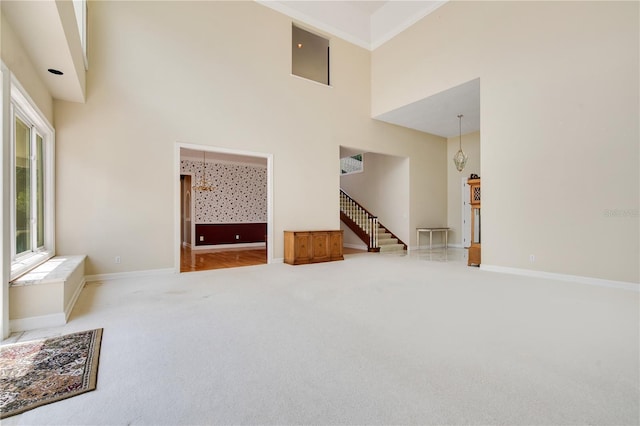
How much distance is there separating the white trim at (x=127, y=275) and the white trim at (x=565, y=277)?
587cm

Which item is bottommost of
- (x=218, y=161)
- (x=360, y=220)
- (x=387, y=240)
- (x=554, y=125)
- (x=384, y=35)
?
(x=387, y=240)

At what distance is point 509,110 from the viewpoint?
5.57 m

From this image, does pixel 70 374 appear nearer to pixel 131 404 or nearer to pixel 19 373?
pixel 19 373

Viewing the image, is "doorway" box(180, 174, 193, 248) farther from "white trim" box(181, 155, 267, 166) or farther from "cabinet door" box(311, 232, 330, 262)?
"cabinet door" box(311, 232, 330, 262)

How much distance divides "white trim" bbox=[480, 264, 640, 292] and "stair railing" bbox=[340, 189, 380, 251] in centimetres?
344

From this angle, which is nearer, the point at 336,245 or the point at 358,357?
the point at 358,357

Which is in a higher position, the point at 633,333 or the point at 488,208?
the point at 488,208

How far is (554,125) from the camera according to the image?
5.03m

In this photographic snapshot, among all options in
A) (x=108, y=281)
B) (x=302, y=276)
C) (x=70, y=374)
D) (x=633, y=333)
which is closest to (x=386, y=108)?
(x=302, y=276)

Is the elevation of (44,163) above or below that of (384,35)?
below

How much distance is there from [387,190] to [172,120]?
6556 millimetres

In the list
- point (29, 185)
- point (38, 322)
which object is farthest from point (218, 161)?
point (38, 322)

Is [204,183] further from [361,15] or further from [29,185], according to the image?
[361,15]

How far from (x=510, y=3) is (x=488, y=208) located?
3.69m
